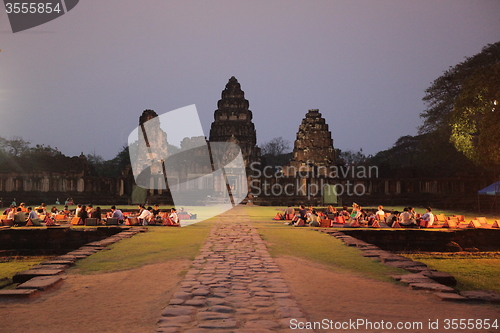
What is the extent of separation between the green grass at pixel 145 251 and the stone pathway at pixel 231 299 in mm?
1056

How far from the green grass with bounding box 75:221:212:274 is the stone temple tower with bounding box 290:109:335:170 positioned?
4034cm

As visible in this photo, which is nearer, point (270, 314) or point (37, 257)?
point (270, 314)

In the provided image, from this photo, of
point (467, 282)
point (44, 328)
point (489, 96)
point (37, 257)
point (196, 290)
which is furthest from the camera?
point (489, 96)

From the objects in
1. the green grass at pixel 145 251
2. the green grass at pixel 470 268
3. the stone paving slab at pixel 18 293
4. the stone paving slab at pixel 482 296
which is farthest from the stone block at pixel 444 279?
the stone paving slab at pixel 18 293

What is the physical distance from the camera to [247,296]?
21.4 feet

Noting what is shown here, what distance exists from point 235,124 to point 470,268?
4662 cm

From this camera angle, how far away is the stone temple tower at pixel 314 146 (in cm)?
5459

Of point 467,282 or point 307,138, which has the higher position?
point 307,138

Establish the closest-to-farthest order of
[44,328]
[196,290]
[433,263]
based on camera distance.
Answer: [44,328] → [196,290] → [433,263]

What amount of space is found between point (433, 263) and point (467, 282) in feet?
11.7

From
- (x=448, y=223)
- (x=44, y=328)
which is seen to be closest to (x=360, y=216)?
(x=448, y=223)

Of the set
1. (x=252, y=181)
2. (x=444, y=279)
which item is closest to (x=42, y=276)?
(x=444, y=279)

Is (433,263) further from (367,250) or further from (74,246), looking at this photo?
(74,246)

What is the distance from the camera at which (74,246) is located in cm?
1606
